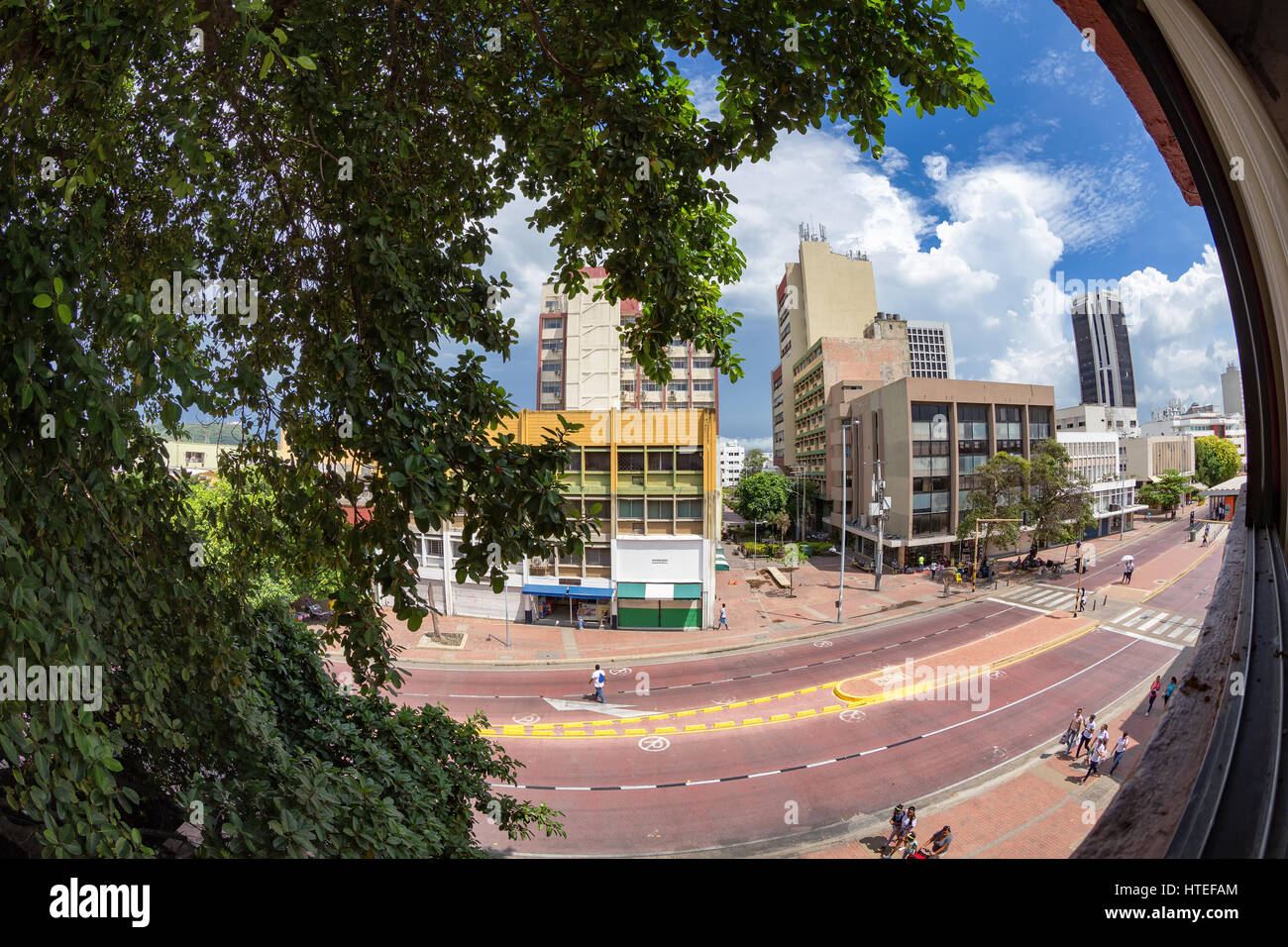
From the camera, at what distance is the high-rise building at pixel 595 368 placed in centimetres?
3872

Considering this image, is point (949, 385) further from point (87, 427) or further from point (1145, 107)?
point (87, 427)

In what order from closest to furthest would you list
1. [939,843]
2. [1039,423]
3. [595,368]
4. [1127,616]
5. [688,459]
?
[939,843] → [1127,616] → [688,459] → [1039,423] → [595,368]

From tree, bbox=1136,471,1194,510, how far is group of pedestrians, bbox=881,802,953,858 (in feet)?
58.0

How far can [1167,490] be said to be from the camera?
2048 centimetres

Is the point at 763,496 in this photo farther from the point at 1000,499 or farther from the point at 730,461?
the point at 730,461

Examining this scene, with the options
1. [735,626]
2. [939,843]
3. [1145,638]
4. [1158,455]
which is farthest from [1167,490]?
[939,843]

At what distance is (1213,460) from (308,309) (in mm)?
18185

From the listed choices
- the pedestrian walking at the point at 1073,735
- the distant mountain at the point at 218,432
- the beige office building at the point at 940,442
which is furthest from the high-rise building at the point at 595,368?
the distant mountain at the point at 218,432

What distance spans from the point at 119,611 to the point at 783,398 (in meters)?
68.7

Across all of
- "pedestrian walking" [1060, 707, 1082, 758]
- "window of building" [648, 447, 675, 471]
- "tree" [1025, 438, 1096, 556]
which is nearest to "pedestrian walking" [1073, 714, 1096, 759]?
"pedestrian walking" [1060, 707, 1082, 758]

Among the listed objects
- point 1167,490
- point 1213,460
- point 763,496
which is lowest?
point 763,496

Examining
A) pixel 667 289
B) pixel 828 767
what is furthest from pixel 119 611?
pixel 828 767

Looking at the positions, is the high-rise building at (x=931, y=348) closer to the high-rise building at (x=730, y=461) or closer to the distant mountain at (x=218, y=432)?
the high-rise building at (x=730, y=461)
